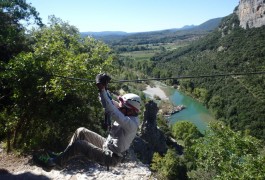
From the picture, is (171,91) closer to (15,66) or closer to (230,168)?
(230,168)

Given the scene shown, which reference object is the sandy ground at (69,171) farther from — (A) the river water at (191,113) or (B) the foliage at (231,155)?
(A) the river water at (191,113)

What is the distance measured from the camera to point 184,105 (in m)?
92.2

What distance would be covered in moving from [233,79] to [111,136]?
294 feet

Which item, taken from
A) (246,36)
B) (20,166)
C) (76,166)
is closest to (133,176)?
(76,166)

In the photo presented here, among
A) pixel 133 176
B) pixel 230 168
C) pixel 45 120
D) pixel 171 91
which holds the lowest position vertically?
pixel 171 91

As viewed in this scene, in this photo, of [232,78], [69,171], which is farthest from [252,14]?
[69,171]

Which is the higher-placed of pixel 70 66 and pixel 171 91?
pixel 70 66

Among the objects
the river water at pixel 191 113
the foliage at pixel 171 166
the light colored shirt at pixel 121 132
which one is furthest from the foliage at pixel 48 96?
the river water at pixel 191 113

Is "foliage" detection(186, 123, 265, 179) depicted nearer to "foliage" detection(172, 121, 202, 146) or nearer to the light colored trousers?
the light colored trousers

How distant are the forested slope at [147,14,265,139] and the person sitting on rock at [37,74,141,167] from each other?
61330mm

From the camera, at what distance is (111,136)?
5395mm

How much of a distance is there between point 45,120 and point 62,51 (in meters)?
2.57

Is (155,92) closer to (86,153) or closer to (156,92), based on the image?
(156,92)

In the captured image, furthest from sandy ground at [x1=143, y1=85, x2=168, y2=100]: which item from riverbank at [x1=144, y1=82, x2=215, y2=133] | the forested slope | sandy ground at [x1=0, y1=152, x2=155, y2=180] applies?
sandy ground at [x1=0, y1=152, x2=155, y2=180]
